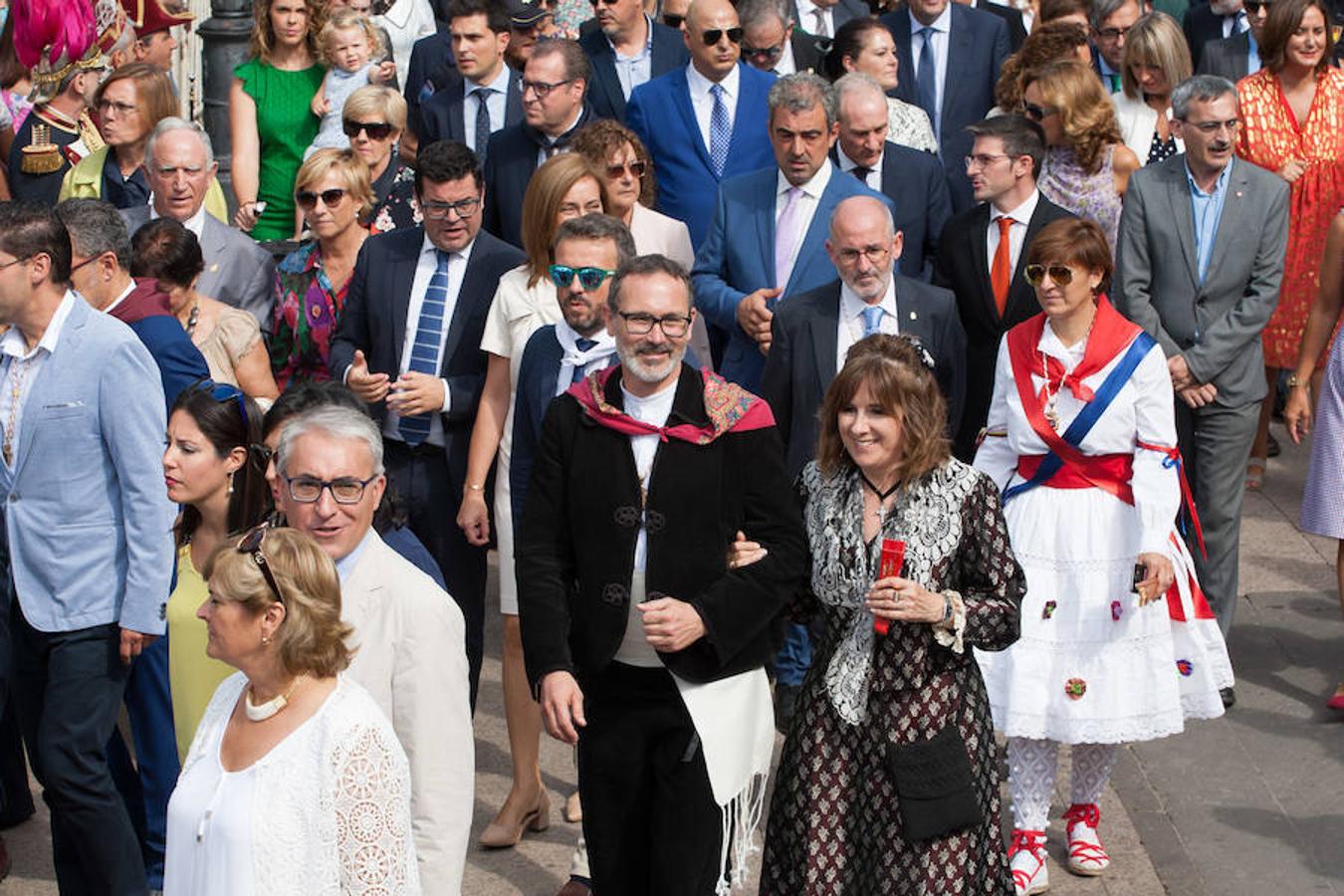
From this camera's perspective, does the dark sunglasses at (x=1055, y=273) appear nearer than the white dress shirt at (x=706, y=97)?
Yes

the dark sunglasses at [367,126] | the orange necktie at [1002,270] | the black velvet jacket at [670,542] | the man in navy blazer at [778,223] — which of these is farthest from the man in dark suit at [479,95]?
the black velvet jacket at [670,542]

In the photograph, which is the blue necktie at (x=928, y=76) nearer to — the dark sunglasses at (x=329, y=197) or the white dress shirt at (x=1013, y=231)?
the white dress shirt at (x=1013, y=231)

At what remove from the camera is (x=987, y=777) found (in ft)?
19.3

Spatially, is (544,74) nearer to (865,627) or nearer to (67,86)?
(67,86)

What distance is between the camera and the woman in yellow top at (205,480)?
5789 millimetres

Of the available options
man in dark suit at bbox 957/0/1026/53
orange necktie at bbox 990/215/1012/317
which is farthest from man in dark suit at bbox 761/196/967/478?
man in dark suit at bbox 957/0/1026/53

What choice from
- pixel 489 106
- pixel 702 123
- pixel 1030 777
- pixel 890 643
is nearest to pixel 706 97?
pixel 702 123

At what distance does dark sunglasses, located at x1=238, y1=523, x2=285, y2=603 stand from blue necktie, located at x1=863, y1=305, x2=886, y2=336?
348cm

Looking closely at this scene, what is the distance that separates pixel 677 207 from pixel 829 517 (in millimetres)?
3910

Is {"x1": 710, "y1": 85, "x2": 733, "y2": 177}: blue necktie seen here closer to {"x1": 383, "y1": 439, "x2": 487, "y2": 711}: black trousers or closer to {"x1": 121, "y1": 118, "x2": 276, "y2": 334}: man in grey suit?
{"x1": 121, "y1": 118, "x2": 276, "y2": 334}: man in grey suit

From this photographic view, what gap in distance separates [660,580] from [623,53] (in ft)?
17.6

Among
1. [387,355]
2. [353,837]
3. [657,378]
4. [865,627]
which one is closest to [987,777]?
[865,627]

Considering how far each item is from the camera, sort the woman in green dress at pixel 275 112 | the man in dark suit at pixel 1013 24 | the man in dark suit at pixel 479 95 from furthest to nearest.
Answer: the man in dark suit at pixel 1013 24 < the woman in green dress at pixel 275 112 < the man in dark suit at pixel 479 95

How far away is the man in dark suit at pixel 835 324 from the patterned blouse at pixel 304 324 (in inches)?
68.7
